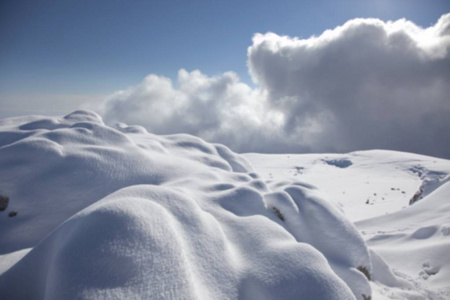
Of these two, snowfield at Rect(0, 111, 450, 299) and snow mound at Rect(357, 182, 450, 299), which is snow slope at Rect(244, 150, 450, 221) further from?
snowfield at Rect(0, 111, 450, 299)

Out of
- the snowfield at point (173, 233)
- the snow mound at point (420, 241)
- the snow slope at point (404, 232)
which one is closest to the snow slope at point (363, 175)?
the snow slope at point (404, 232)

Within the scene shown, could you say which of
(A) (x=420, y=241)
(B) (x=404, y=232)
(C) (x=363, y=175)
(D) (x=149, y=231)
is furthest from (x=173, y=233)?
(C) (x=363, y=175)

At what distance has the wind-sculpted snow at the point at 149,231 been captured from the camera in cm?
385

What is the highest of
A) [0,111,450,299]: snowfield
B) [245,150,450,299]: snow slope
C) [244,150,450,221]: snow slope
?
[0,111,450,299]: snowfield

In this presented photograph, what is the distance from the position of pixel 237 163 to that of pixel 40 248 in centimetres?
1070

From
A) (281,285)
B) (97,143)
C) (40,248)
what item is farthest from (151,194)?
(97,143)

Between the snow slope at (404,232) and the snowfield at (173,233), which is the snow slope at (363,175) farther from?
the snowfield at (173,233)

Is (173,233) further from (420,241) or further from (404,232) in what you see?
(404,232)

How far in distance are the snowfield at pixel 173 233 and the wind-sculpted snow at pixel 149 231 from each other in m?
0.02

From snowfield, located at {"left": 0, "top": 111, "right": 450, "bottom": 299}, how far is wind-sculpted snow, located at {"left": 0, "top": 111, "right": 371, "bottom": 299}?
0.02m

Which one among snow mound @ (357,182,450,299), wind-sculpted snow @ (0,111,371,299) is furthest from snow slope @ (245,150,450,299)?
wind-sculpted snow @ (0,111,371,299)

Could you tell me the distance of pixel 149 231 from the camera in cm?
432

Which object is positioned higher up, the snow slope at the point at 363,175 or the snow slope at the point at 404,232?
the snow slope at the point at 404,232

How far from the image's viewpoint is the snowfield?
3.92m
